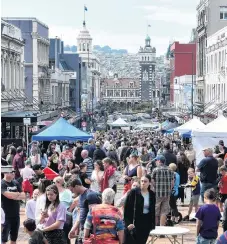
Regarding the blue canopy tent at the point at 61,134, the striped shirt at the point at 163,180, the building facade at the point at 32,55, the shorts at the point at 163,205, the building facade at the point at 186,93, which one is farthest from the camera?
the building facade at the point at 186,93

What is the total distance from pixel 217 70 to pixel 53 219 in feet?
178

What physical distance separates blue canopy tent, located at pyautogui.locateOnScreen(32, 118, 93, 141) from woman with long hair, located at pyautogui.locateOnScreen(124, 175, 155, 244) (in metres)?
15.5

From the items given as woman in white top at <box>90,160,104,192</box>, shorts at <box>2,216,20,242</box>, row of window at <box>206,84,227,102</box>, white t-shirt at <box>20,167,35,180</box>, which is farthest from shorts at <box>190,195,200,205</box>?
row of window at <box>206,84,227,102</box>

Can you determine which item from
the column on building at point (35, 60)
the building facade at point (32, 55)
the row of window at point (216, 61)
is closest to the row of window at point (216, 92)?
the row of window at point (216, 61)

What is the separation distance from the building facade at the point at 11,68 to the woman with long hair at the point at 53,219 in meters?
37.8

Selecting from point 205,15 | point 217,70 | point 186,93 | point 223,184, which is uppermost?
point 205,15

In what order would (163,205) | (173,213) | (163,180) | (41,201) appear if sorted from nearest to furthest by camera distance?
(41,201)
(163,180)
(163,205)
(173,213)

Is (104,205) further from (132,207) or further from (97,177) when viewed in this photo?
(97,177)

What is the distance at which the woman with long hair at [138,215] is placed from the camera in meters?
12.4

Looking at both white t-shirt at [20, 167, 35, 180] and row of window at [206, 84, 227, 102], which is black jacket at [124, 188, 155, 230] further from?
row of window at [206, 84, 227, 102]

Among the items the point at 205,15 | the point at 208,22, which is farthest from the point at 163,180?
the point at 205,15

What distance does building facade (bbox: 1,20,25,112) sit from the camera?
5112 cm

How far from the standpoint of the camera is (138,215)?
1247 cm

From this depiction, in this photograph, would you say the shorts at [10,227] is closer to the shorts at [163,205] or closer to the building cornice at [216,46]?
the shorts at [163,205]
